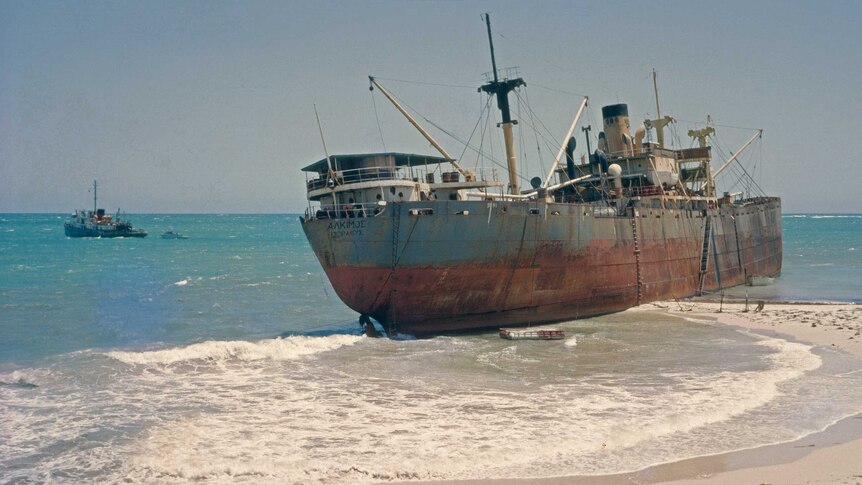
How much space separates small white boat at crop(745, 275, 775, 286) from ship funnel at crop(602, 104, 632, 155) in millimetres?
11361

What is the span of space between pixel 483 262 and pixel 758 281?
85.2ft

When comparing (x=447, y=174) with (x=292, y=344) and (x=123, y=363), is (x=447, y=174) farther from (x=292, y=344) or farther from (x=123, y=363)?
(x=123, y=363)

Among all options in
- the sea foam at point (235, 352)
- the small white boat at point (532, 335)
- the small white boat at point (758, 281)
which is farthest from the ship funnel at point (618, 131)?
the sea foam at point (235, 352)

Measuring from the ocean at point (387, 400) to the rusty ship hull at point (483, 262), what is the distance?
1077 mm

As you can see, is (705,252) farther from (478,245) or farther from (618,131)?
(478,245)

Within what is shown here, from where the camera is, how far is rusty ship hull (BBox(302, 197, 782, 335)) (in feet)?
74.9

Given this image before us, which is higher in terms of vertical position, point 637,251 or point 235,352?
point 637,251

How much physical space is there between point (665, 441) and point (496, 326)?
1286 centimetres

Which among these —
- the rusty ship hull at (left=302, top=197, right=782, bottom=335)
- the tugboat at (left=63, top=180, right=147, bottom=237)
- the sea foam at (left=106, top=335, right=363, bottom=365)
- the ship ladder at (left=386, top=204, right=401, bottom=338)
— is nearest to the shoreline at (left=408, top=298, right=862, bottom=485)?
the sea foam at (left=106, top=335, right=363, bottom=365)

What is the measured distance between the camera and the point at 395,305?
2362 cm

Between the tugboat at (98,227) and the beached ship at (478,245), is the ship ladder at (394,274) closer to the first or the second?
the beached ship at (478,245)

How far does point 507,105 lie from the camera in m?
29.7

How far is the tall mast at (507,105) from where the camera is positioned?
2931cm

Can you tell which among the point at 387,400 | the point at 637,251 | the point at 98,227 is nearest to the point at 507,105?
the point at 637,251
